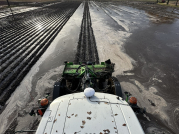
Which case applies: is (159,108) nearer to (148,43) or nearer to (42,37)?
(148,43)

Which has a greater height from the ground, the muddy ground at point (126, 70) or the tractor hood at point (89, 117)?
the tractor hood at point (89, 117)

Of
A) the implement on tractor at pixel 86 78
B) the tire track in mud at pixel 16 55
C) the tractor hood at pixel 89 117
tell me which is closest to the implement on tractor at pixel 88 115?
the tractor hood at pixel 89 117

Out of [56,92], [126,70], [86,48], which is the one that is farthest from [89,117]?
[86,48]

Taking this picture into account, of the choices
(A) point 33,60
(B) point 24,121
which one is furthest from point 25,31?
(B) point 24,121

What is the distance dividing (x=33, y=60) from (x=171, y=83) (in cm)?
739

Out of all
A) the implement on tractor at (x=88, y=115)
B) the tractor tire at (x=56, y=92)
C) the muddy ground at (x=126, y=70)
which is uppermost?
the implement on tractor at (x=88, y=115)

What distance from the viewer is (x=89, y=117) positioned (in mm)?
1749

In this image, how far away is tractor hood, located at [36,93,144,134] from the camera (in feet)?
5.26

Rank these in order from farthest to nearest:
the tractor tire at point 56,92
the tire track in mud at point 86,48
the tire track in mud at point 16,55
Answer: the tire track in mud at point 86,48 → the tire track in mud at point 16,55 → the tractor tire at point 56,92

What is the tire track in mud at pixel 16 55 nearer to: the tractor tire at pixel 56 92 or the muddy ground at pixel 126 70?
the muddy ground at pixel 126 70

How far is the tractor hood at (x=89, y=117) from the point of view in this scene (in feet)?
5.26

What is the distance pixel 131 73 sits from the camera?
559cm

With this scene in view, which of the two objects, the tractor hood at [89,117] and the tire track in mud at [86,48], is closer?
the tractor hood at [89,117]

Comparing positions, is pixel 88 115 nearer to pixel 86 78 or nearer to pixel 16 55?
pixel 86 78
